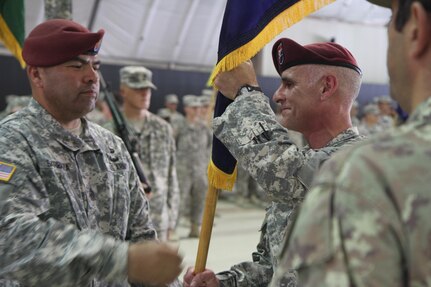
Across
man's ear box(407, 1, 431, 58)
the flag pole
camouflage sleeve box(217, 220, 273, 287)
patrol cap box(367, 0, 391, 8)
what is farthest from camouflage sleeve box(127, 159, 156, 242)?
man's ear box(407, 1, 431, 58)

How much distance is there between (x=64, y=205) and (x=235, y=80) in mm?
635

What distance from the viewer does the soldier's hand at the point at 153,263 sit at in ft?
4.58

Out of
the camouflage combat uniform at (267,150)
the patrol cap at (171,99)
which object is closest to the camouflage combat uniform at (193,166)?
the patrol cap at (171,99)

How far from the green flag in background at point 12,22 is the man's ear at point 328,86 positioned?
2.09 m

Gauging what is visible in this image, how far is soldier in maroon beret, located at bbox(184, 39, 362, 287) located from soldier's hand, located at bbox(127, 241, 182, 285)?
309mm

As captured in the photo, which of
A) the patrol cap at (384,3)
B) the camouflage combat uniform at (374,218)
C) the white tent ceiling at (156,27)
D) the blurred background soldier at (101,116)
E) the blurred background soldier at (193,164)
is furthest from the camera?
the white tent ceiling at (156,27)

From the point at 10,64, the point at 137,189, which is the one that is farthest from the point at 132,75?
the point at 10,64

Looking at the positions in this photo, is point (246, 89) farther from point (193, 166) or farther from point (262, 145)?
point (193, 166)

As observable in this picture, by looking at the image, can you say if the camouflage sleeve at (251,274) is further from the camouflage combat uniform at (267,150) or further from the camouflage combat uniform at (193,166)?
the camouflage combat uniform at (193,166)

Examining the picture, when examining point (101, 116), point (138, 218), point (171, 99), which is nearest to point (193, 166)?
point (101, 116)

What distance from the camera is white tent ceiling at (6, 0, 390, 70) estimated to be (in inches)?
440

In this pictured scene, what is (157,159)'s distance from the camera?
4527mm

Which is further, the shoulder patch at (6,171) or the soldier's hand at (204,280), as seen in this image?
the soldier's hand at (204,280)

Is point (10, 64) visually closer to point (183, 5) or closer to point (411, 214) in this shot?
point (183, 5)
